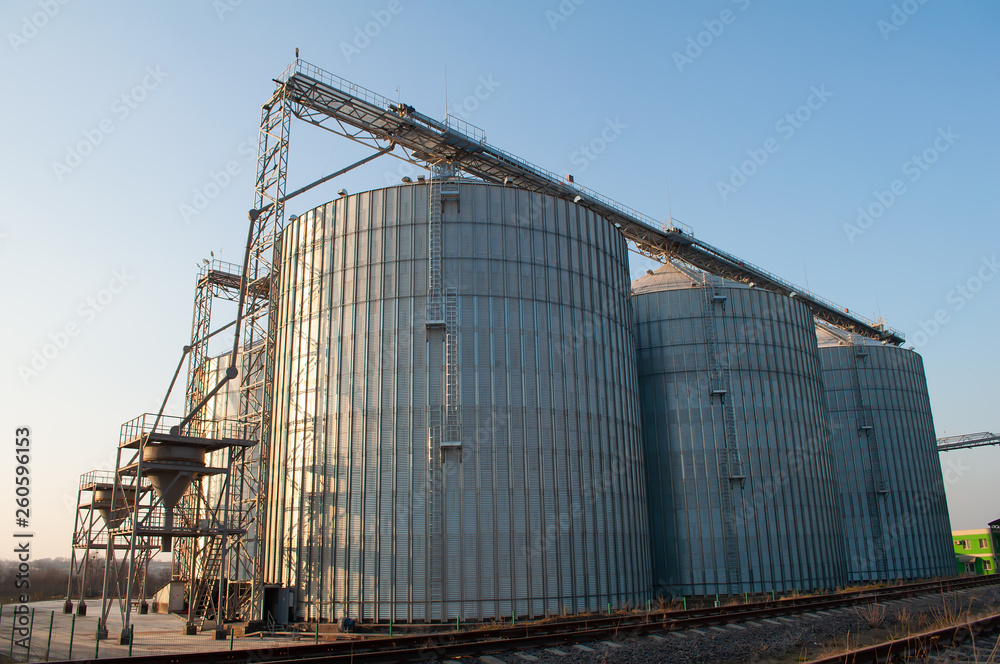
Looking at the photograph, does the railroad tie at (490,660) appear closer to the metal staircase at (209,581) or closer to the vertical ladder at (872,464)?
the metal staircase at (209,581)

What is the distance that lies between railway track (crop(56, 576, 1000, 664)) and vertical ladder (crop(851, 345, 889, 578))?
2564 centimetres

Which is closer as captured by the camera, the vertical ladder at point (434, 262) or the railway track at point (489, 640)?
the railway track at point (489, 640)

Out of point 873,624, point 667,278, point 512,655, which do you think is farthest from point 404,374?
point 667,278

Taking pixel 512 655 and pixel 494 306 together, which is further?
pixel 494 306

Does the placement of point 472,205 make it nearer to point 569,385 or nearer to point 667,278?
point 569,385

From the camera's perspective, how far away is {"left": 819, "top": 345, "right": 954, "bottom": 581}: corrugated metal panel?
5441 cm

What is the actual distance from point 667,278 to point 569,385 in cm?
1903

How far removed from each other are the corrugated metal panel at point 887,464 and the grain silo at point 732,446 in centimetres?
967

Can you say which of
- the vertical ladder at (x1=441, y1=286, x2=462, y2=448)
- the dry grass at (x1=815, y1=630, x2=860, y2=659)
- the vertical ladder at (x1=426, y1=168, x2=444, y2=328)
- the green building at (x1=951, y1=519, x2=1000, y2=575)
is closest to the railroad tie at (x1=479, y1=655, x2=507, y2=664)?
the dry grass at (x1=815, y1=630, x2=860, y2=659)

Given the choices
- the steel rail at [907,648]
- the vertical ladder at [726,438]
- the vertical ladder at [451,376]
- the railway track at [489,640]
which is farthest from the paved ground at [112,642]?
the vertical ladder at [726,438]

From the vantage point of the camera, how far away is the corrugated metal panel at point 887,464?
54.4 metres

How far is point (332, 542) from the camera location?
29.8 meters

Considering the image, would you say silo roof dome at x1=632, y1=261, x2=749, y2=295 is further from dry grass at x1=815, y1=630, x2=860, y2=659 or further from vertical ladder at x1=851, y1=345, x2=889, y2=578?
dry grass at x1=815, y1=630, x2=860, y2=659

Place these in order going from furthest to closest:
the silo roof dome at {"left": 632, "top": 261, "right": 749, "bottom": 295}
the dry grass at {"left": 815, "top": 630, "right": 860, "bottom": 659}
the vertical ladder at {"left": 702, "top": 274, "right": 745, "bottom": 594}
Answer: the silo roof dome at {"left": 632, "top": 261, "right": 749, "bottom": 295} < the vertical ladder at {"left": 702, "top": 274, "right": 745, "bottom": 594} < the dry grass at {"left": 815, "top": 630, "right": 860, "bottom": 659}
